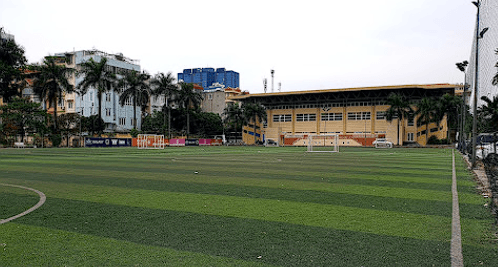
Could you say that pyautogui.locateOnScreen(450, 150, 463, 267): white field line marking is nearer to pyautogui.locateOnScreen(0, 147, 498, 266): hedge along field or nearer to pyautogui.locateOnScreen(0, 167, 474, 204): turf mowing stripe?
pyautogui.locateOnScreen(0, 147, 498, 266): hedge along field

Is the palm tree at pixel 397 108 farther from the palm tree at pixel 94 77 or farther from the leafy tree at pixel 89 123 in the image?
the leafy tree at pixel 89 123

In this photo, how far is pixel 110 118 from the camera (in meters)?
89.6

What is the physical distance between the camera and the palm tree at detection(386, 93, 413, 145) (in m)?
80.5

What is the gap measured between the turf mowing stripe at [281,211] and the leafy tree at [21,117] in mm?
57852

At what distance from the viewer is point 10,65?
→ 2106 inches

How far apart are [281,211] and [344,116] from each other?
87.6m

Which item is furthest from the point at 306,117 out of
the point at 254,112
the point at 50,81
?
the point at 50,81

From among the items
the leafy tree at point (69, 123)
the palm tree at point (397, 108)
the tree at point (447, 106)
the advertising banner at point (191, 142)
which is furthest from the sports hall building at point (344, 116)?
the leafy tree at point (69, 123)

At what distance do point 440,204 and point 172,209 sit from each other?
218 inches

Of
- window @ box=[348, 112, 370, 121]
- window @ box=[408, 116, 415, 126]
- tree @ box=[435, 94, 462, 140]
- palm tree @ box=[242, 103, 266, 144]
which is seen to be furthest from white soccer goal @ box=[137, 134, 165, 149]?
tree @ box=[435, 94, 462, 140]

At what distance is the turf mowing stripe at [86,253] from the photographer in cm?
427

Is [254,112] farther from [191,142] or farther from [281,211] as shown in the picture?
[281,211]

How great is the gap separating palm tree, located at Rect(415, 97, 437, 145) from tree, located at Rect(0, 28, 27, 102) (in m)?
71.5

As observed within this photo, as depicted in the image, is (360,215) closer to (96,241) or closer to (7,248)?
(96,241)
